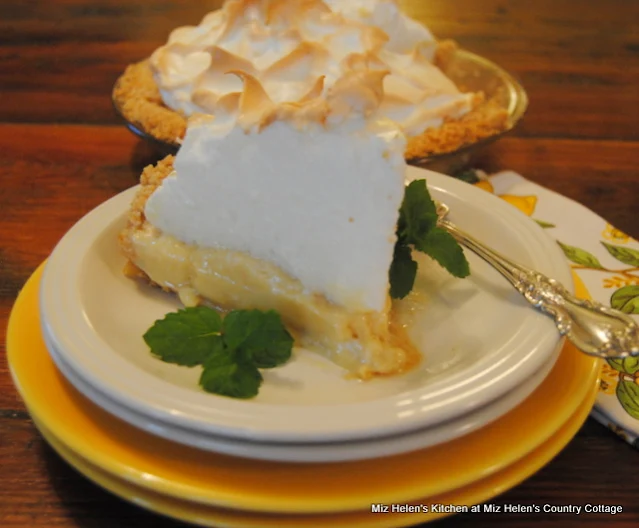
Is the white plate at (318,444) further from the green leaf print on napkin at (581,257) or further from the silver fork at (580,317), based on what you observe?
the green leaf print on napkin at (581,257)

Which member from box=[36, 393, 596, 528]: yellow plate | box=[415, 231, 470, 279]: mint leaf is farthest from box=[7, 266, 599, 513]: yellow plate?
box=[415, 231, 470, 279]: mint leaf

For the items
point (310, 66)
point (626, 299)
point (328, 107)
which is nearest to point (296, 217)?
point (328, 107)

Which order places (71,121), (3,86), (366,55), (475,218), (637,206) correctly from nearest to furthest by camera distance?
(475,218) < (637,206) < (366,55) < (71,121) < (3,86)

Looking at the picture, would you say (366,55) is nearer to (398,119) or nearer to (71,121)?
(398,119)

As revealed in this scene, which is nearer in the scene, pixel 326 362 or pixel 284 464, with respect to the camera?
pixel 284 464


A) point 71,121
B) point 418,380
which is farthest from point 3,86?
point 418,380

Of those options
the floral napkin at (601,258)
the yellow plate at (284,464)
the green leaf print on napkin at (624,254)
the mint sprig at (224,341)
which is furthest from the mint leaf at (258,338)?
the green leaf print on napkin at (624,254)

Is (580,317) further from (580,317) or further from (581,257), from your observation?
(581,257)
